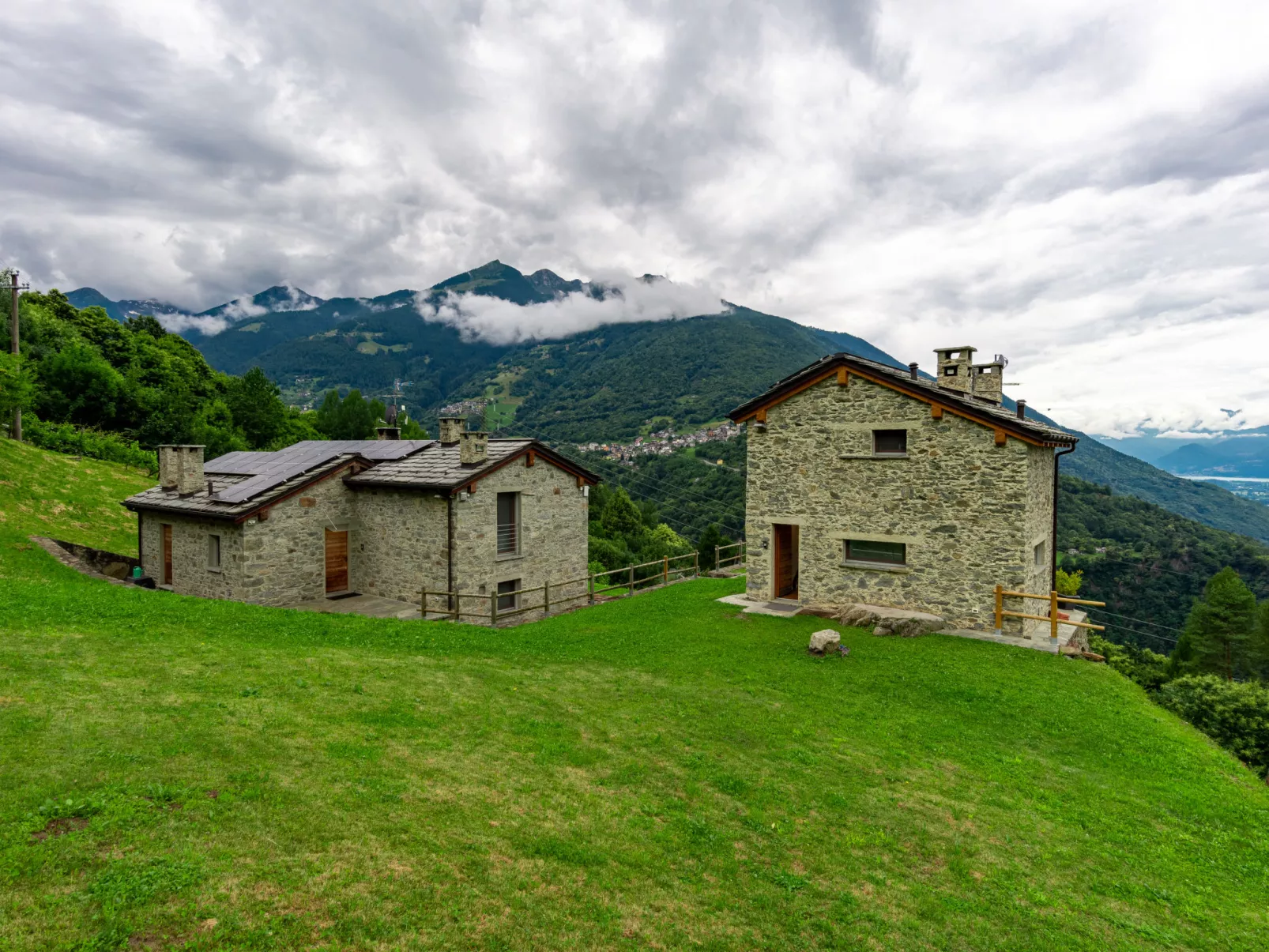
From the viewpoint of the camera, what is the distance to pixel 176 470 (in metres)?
22.8

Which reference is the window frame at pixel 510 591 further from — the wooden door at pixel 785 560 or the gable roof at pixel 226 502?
the wooden door at pixel 785 560

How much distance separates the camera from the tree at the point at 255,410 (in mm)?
59969

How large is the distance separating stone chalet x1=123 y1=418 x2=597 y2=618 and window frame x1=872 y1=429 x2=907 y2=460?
11.1 meters

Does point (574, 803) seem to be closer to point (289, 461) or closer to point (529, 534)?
point (529, 534)

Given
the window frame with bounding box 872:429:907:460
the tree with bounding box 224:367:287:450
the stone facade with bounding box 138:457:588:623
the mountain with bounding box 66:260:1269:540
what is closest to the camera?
the window frame with bounding box 872:429:907:460

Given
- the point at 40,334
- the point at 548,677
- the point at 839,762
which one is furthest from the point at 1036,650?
the point at 40,334

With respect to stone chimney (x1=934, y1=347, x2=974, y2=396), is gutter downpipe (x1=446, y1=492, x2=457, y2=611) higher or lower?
lower

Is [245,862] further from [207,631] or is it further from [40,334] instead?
[40,334]

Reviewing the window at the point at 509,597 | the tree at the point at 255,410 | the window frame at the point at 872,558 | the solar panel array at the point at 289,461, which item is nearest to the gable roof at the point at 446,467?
the solar panel array at the point at 289,461

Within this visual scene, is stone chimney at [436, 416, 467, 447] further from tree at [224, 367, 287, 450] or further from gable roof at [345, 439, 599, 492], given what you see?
tree at [224, 367, 287, 450]

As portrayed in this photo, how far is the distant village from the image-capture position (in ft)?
395

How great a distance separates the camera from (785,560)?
70.1 ft

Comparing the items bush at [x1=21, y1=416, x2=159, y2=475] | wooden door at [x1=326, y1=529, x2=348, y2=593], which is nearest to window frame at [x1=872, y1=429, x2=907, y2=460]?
wooden door at [x1=326, y1=529, x2=348, y2=593]

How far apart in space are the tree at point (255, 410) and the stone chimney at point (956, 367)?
5883 centimetres
